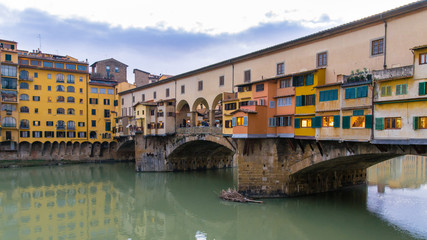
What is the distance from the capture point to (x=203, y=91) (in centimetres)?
3372

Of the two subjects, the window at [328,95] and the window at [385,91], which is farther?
the window at [328,95]

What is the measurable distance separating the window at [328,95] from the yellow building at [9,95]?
47.6m

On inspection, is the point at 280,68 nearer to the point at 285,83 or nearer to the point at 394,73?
the point at 285,83

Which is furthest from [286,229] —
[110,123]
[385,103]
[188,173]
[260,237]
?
[110,123]

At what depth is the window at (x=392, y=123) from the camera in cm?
1630

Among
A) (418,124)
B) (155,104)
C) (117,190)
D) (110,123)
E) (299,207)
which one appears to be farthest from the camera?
(110,123)

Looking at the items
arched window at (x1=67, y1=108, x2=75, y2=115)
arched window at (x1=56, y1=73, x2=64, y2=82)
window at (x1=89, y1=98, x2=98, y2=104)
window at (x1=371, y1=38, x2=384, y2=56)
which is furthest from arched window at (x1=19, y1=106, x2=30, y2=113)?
window at (x1=371, y1=38, x2=384, y2=56)

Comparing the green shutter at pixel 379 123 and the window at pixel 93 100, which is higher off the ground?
the window at pixel 93 100

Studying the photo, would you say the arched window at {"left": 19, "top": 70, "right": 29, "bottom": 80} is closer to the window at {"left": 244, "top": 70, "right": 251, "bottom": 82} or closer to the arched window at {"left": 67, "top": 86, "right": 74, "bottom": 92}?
the arched window at {"left": 67, "top": 86, "right": 74, "bottom": 92}

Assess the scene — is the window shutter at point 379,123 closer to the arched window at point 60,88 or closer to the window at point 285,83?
the window at point 285,83

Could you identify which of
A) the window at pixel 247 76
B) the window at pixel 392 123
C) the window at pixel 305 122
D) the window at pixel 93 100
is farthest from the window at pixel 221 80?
the window at pixel 93 100

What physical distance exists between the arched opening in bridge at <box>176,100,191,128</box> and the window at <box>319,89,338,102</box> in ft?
71.9

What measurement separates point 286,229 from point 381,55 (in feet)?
41.2

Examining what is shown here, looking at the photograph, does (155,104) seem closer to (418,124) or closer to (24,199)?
(24,199)
